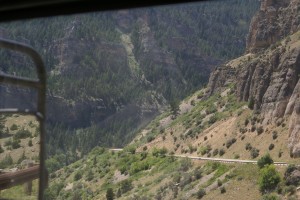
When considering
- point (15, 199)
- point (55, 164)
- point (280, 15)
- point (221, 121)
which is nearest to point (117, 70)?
point (280, 15)

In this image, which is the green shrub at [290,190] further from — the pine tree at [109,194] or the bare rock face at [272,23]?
the bare rock face at [272,23]

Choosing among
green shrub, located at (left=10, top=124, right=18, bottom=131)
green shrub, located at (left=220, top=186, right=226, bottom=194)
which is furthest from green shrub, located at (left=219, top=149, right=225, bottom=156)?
green shrub, located at (left=10, top=124, right=18, bottom=131)

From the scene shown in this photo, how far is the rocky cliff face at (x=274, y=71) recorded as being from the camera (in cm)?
3406

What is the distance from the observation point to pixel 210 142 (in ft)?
132

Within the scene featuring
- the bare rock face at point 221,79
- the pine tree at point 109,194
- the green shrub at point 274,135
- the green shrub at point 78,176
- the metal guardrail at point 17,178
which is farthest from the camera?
the bare rock face at point 221,79

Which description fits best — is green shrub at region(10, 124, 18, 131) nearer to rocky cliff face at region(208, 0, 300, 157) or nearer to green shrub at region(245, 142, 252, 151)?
rocky cliff face at region(208, 0, 300, 157)

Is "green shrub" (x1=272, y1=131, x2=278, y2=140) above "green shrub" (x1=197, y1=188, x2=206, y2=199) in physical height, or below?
above

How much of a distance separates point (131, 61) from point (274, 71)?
39.3 meters

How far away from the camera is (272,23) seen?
168 feet

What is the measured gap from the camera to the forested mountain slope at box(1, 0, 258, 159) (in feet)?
166

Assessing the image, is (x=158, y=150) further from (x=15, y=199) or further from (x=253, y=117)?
(x=15, y=199)

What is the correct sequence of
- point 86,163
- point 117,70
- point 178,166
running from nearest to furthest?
point 178,166 → point 86,163 → point 117,70

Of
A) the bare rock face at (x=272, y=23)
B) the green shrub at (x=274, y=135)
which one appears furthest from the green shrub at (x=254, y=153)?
the bare rock face at (x=272, y=23)

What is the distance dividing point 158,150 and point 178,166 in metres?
6.61
